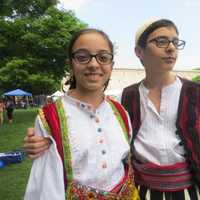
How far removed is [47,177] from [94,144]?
0.27 meters

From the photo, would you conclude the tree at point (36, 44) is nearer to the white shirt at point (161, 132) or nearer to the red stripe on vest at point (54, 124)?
the white shirt at point (161, 132)

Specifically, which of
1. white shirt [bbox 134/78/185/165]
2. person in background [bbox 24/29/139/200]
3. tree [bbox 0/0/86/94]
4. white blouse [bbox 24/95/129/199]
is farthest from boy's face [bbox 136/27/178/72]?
tree [bbox 0/0/86/94]

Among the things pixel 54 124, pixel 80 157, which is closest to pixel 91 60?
pixel 54 124

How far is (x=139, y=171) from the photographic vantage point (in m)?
2.06

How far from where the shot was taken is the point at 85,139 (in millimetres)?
1758

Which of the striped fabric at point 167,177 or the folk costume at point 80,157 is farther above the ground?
the folk costume at point 80,157

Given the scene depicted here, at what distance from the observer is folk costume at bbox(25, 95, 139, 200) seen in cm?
166

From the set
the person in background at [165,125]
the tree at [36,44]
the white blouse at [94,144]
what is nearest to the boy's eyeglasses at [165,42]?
the person in background at [165,125]

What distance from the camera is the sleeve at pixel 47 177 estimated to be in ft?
5.34

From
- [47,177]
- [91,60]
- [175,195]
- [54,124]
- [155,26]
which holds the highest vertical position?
[155,26]

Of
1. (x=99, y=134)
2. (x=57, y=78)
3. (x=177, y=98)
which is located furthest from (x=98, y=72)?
(x=57, y=78)

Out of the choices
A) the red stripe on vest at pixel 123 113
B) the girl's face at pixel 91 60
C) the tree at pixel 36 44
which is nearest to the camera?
the girl's face at pixel 91 60

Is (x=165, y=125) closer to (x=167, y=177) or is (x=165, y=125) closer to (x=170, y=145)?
(x=170, y=145)

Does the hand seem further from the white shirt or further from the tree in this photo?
the tree
